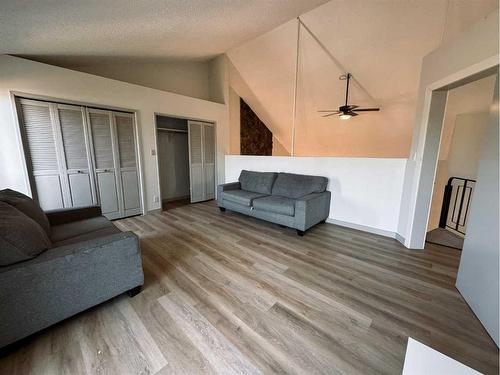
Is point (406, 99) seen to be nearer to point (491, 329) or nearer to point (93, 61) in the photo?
point (491, 329)

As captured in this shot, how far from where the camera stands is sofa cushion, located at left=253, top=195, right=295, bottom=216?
293 centimetres

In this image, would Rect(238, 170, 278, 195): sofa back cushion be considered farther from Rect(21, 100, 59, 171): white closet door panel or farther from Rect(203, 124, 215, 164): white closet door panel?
Rect(21, 100, 59, 171): white closet door panel

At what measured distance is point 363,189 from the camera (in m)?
3.05

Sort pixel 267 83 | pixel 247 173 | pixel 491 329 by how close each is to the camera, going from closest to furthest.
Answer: pixel 491 329
pixel 247 173
pixel 267 83

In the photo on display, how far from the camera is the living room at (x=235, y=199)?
1.28 meters

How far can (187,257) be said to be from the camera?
235cm

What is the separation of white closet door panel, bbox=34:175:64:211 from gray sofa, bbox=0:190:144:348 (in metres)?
1.42

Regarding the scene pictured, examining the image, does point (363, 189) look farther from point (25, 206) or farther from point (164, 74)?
point (164, 74)

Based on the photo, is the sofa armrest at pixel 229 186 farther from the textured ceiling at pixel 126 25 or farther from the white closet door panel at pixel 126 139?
the textured ceiling at pixel 126 25

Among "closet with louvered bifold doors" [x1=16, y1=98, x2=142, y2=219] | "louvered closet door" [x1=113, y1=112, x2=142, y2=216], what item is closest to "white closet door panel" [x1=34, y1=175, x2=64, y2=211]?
"closet with louvered bifold doors" [x1=16, y1=98, x2=142, y2=219]

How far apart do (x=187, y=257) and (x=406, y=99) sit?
15.5ft

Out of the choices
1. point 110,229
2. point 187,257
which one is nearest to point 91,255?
point 110,229

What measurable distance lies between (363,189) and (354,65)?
7.89 feet

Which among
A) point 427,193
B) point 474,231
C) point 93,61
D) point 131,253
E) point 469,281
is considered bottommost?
point 469,281
